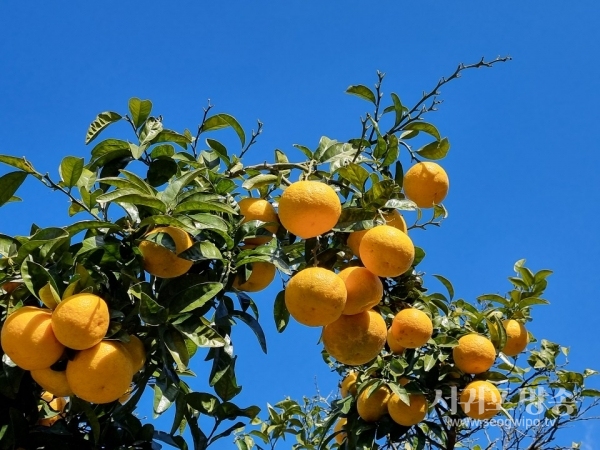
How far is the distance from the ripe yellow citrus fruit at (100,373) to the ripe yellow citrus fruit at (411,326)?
97 centimetres

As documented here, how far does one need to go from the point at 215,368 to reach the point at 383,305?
2.17 feet

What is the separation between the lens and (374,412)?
2.91 metres

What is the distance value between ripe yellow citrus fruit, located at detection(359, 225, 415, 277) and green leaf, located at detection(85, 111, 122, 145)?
37.3 inches

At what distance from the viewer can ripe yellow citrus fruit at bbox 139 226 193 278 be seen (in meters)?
1.79

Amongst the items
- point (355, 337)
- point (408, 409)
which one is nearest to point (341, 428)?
point (408, 409)

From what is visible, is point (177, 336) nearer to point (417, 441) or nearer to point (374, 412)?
point (374, 412)

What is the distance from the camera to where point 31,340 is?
1595 mm

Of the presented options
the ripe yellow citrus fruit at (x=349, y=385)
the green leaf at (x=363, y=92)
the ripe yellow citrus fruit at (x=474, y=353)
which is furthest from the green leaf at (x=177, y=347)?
the ripe yellow citrus fruit at (x=349, y=385)

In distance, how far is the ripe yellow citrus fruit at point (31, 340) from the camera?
1597 mm

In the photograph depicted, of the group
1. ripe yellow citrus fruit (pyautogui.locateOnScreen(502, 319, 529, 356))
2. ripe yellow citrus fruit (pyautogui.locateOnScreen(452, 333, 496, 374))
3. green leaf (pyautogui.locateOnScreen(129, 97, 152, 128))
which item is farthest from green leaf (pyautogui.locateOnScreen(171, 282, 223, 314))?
ripe yellow citrus fruit (pyautogui.locateOnScreen(502, 319, 529, 356))

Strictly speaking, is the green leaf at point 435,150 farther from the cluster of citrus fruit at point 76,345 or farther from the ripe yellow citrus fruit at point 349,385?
the ripe yellow citrus fruit at point 349,385

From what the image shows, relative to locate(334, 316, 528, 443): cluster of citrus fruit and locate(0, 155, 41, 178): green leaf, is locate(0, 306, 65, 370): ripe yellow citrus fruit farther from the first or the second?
locate(334, 316, 528, 443): cluster of citrus fruit

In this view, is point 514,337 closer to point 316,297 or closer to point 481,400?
point 481,400

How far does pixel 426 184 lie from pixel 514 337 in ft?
4.34
